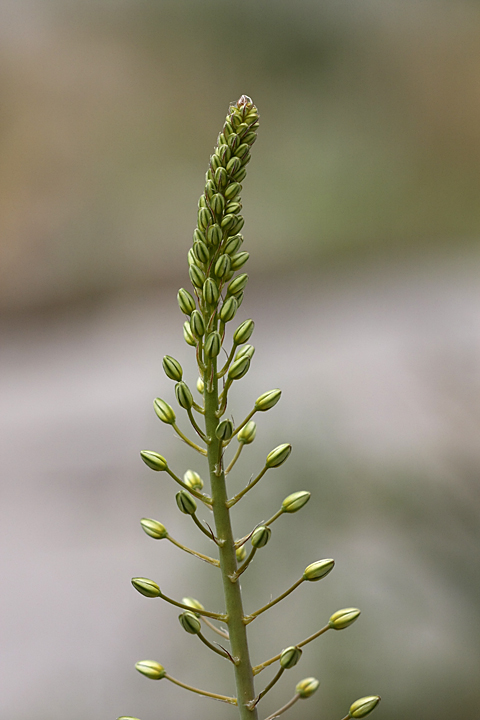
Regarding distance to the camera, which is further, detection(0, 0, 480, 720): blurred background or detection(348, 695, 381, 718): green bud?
detection(0, 0, 480, 720): blurred background

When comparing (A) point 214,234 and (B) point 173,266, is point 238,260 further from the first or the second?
(B) point 173,266

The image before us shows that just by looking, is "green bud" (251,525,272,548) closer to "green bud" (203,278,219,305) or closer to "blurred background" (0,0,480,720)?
"green bud" (203,278,219,305)

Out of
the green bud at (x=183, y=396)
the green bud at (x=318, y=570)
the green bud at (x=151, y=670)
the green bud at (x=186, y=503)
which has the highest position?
the green bud at (x=183, y=396)

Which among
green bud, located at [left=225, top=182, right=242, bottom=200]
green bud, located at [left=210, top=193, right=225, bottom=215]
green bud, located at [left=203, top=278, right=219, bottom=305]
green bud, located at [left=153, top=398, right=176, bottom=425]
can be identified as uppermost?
green bud, located at [left=225, top=182, right=242, bottom=200]

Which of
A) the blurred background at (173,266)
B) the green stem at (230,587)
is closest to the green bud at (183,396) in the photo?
the green stem at (230,587)

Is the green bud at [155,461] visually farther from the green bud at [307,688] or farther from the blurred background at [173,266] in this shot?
the blurred background at [173,266]

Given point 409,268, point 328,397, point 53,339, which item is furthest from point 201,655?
point 409,268

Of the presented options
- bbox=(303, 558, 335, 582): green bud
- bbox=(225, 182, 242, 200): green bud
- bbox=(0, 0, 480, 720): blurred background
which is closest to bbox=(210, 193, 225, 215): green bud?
bbox=(225, 182, 242, 200): green bud
